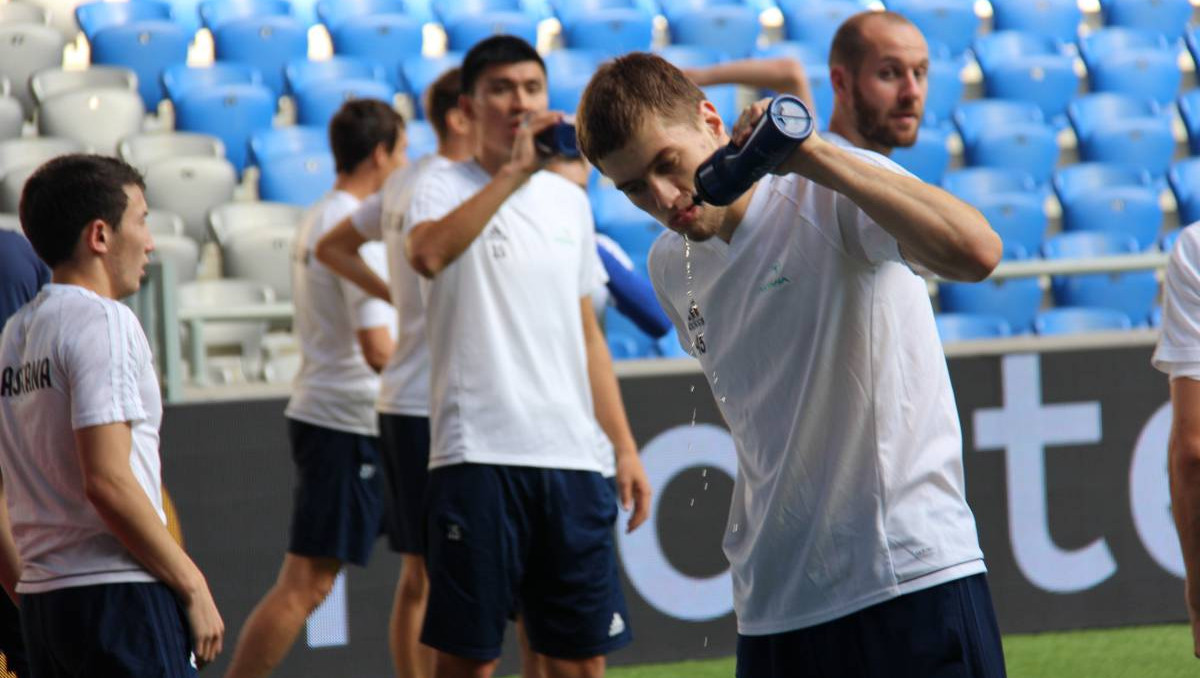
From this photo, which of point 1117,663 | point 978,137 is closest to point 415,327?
point 1117,663

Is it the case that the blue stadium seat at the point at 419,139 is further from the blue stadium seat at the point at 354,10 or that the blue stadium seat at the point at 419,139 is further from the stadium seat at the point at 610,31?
the stadium seat at the point at 610,31

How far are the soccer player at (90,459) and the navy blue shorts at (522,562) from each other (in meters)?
1.08

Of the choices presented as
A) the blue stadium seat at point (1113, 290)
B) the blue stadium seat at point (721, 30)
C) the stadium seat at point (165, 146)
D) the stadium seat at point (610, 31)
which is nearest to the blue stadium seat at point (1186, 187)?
the blue stadium seat at point (1113, 290)

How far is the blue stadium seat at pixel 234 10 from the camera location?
11852mm

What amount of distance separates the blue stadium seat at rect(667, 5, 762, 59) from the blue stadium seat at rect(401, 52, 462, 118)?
1.87 metres

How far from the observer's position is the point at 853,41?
14.1 feet

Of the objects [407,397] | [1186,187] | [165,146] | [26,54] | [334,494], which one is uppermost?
[26,54]

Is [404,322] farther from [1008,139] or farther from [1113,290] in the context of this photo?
[1008,139]

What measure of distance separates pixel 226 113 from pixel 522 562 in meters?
7.18

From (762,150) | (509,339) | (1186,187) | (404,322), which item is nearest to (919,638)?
(762,150)

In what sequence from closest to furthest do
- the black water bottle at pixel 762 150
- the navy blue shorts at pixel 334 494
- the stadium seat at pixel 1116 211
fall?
the black water bottle at pixel 762 150 < the navy blue shorts at pixel 334 494 < the stadium seat at pixel 1116 211

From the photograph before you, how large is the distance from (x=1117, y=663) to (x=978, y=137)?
19.8ft

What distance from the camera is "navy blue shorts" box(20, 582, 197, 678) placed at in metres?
3.05

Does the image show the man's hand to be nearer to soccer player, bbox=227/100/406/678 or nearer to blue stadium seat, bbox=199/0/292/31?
soccer player, bbox=227/100/406/678
